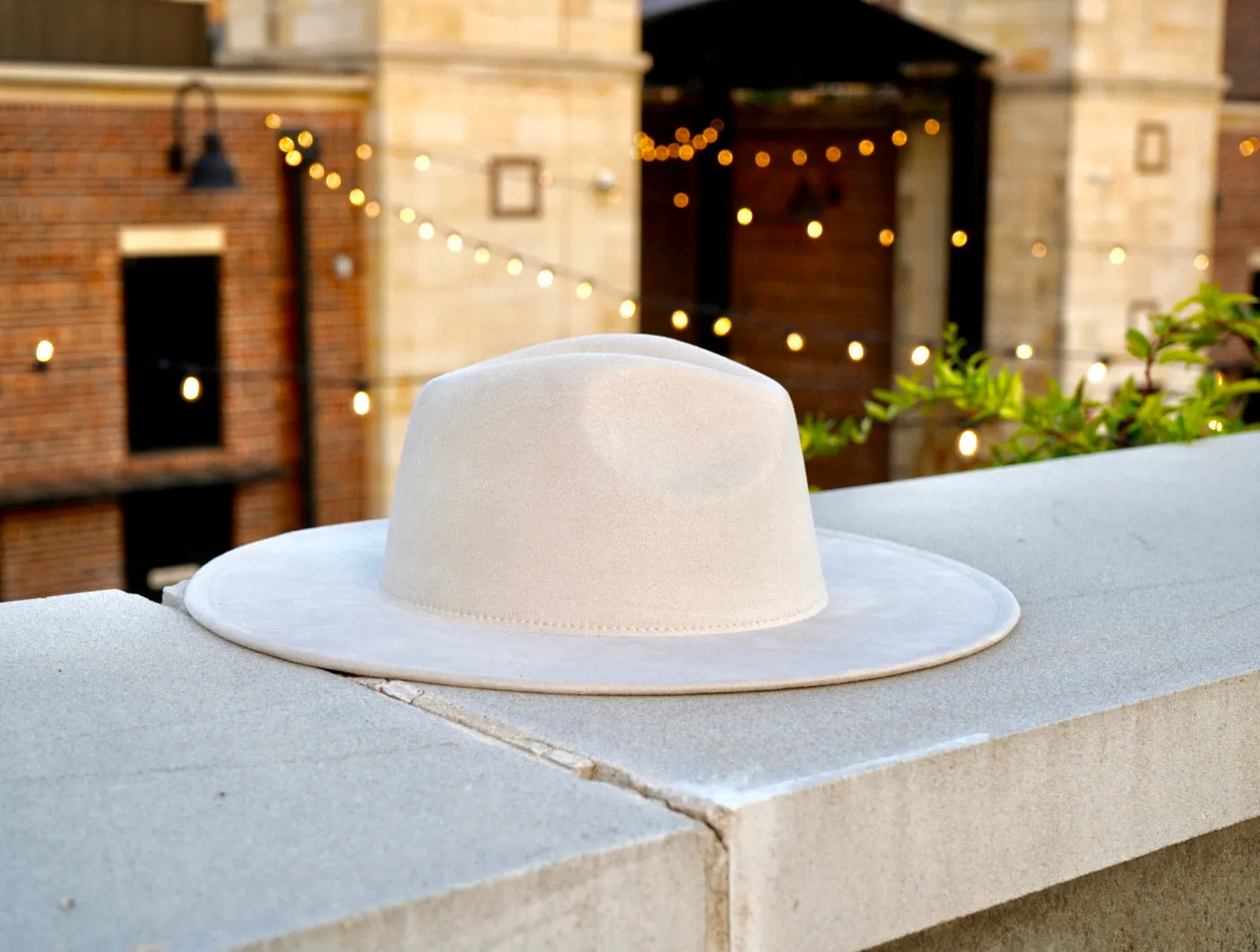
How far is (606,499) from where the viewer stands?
2822mm

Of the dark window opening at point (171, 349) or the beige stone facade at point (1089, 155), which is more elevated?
the beige stone facade at point (1089, 155)

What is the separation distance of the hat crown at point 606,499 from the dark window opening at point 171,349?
9.59 m

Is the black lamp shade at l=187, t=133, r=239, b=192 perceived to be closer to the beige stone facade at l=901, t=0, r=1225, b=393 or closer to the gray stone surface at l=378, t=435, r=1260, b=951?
the beige stone facade at l=901, t=0, r=1225, b=393

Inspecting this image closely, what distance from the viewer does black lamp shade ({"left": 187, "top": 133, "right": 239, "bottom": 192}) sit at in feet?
38.5

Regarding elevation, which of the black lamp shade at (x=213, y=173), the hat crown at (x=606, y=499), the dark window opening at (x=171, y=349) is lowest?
the dark window opening at (x=171, y=349)

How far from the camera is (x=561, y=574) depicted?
2.86 metres

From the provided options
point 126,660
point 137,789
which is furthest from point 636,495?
point 137,789

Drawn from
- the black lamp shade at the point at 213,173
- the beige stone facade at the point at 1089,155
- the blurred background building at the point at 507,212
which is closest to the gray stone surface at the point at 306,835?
the black lamp shade at the point at 213,173

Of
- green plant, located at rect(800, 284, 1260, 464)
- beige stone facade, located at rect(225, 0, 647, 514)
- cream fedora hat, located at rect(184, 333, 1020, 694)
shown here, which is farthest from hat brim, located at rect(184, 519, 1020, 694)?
beige stone facade, located at rect(225, 0, 647, 514)

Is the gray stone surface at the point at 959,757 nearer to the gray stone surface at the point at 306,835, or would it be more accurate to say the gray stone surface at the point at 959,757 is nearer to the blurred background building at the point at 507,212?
the gray stone surface at the point at 306,835

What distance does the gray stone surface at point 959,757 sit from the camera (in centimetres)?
207

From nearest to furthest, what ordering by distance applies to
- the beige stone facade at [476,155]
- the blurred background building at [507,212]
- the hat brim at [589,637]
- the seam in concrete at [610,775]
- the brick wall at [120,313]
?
the seam in concrete at [610,775] < the hat brim at [589,637] < the brick wall at [120,313] < the blurred background building at [507,212] < the beige stone facade at [476,155]

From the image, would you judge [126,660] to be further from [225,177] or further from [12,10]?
[12,10]

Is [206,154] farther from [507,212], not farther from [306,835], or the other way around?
[306,835]
